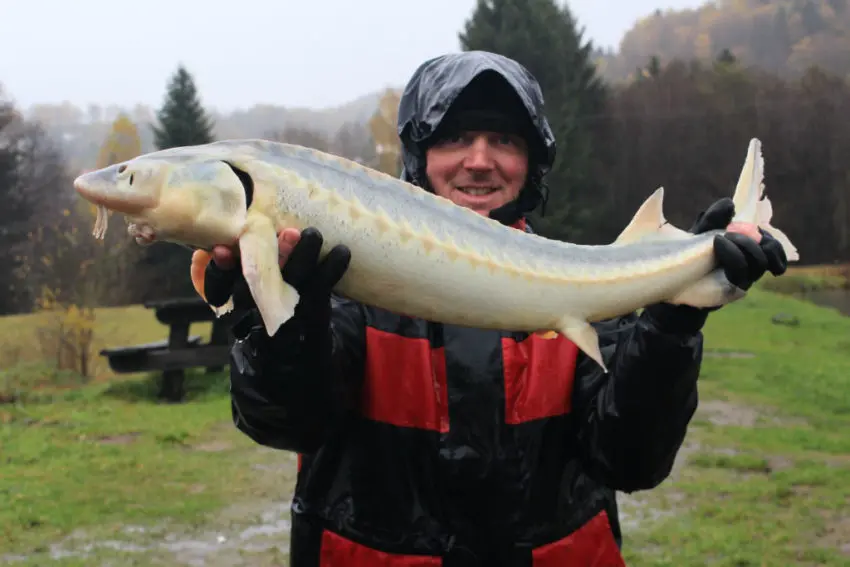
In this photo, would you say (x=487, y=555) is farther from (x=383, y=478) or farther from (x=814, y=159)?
(x=814, y=159)

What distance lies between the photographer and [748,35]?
3103 inches

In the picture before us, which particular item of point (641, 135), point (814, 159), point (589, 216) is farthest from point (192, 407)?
point (814, 159)

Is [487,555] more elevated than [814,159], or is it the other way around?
[814,159]

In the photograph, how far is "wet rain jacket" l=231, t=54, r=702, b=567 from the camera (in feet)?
7.82

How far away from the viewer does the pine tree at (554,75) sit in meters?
29.5

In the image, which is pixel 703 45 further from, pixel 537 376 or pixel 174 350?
pixel 537 376

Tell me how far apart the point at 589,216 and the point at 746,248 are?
29.0 meters

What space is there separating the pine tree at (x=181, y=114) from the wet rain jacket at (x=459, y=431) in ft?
85.3

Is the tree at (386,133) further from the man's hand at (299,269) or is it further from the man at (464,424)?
the man's hand at (299,269)

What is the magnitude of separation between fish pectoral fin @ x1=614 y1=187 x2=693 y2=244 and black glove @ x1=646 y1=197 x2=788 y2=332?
14 centimetres

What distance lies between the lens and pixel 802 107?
39531 mm

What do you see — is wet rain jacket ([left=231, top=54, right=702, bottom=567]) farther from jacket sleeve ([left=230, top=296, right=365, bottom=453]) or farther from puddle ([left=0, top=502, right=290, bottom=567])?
puddle ([left=0, top=502, right=290, bottom=567])

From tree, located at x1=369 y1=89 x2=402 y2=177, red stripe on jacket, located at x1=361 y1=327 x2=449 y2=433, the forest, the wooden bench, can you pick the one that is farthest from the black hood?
tree, located at x1=369 y1=89 x2=402 y2=177

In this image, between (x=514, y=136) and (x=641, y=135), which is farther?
(x=641, y=135)
